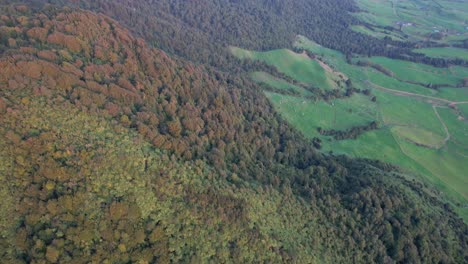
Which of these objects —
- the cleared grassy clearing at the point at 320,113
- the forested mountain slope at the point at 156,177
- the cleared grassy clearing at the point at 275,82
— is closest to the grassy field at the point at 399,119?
the cleared grassy clearing at the point at 320,113

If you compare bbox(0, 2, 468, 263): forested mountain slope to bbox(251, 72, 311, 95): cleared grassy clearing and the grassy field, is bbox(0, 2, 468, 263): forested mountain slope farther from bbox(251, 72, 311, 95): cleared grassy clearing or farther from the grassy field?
bbox(251, 72, 311, 95): cleared grassy clearing

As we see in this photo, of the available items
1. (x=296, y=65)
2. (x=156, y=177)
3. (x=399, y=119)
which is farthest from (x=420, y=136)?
(x=156, y=177)

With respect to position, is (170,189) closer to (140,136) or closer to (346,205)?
(140,136)

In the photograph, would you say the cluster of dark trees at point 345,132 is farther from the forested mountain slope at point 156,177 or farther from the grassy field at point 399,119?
the forested mountain slope at point 156,177

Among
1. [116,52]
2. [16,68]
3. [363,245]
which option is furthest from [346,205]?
[16,68]

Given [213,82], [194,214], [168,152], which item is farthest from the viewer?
[213,82]

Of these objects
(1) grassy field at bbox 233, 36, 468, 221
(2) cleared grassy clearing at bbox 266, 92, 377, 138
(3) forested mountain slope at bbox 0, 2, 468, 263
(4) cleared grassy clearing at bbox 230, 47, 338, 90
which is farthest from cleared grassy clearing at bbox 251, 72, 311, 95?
(3) forested mountain slope at bbox 0, 2, 468, 263

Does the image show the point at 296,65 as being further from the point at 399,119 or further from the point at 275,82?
the point at 399,119
